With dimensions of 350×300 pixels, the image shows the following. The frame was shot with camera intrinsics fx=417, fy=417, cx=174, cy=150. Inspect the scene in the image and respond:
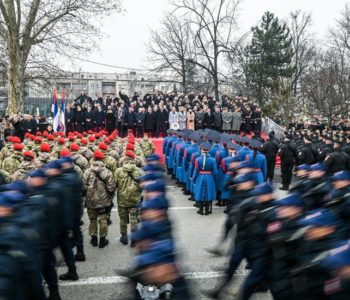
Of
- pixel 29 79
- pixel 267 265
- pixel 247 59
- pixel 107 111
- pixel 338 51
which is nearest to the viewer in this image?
pixel 267 265

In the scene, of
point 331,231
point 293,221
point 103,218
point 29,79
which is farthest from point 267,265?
point 29,79

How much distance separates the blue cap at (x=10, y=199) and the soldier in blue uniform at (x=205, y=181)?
20.4ft

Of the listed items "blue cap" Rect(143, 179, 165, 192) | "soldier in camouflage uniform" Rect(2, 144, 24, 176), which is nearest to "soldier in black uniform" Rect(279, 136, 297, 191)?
"soldier in camouflage uniform" Rect(2, 144, 24, 176)

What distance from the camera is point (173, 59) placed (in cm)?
3766

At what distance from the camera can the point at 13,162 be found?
33.2 feet

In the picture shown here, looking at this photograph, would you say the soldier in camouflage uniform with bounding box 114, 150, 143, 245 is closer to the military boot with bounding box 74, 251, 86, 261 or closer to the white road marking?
the military boot with bounding box 74, 251, 86, 261

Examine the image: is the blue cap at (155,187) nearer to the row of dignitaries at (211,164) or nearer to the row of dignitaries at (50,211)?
the row of dignitaries at (50,211)

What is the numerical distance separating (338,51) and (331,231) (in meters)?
36.5

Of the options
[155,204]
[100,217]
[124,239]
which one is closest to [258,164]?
[124,239]

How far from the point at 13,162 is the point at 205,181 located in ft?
15.7

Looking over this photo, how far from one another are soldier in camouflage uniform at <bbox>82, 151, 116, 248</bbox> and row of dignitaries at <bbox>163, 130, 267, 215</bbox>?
2761 mm

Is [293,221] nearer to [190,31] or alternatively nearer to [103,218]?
[103,218]

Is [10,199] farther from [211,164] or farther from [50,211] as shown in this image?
[211,164]

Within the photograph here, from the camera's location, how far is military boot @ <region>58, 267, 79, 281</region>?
666cm
